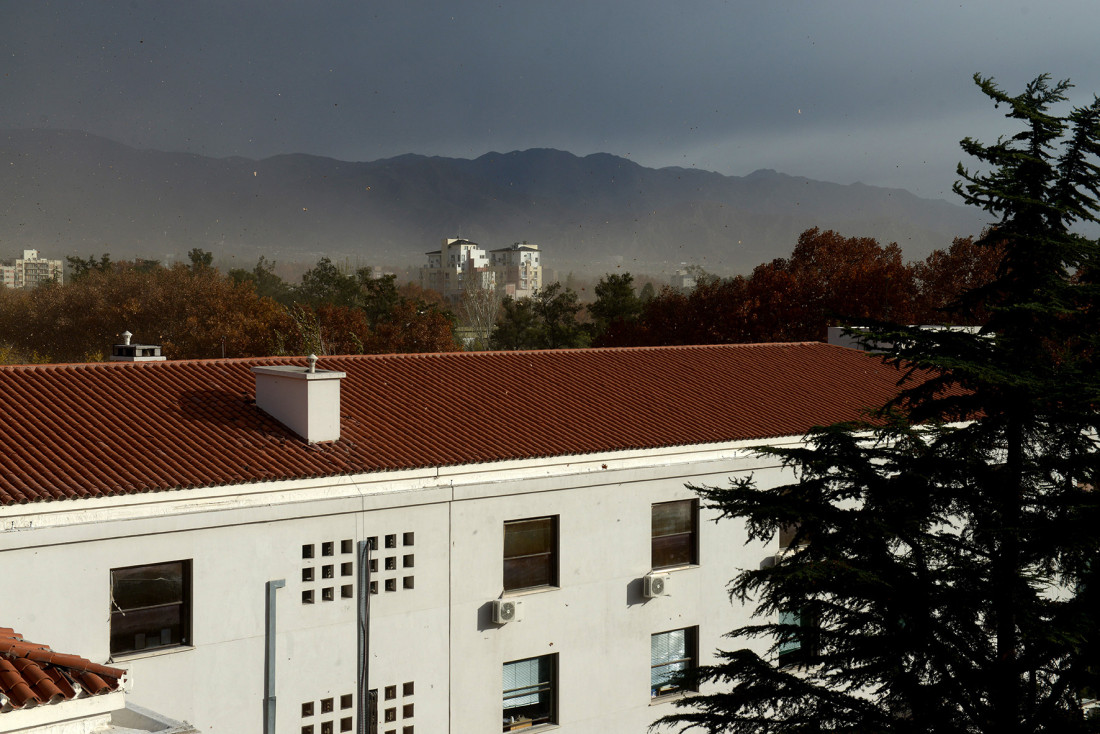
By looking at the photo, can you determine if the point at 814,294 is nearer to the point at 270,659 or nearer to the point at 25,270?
the point at 270,659

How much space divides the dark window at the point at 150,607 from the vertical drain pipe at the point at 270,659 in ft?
3.37

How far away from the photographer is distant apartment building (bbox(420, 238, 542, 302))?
165 meters

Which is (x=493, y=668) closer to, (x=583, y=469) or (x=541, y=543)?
(x=541, y=543)

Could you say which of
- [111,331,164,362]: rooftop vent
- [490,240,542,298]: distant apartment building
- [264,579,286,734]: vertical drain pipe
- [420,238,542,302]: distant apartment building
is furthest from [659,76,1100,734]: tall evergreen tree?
[490,240,542,298]: distant apartment building

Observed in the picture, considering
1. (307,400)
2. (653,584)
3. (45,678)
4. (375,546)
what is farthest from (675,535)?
(45,678)

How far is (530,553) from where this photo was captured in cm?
1691

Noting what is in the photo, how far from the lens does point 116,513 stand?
1341 cm

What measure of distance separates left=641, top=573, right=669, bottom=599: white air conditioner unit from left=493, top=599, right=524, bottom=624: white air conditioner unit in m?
2.41

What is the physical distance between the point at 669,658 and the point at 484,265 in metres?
149

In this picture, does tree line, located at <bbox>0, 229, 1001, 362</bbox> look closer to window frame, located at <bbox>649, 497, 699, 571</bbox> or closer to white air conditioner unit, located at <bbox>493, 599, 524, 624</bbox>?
window frame, located at <bbox>649, 497, 699, 571</bbox>

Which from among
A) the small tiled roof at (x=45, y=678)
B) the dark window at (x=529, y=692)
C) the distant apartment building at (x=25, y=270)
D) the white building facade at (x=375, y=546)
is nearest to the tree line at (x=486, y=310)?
the white building facade at (x=375, y=546)

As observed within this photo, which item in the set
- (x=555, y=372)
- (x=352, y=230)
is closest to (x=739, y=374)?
(x=555, y=372)

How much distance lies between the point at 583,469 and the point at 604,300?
55.3 metres

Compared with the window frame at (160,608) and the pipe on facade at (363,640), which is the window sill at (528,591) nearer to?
the pipe on facade at (363,640)
